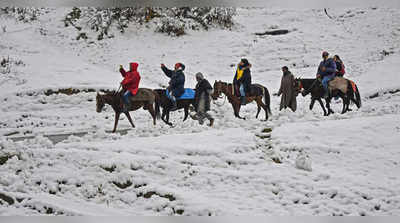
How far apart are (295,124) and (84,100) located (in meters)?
7.70

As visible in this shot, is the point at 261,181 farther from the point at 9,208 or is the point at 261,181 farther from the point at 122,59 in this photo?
the point at 122,59

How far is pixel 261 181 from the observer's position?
708 cm

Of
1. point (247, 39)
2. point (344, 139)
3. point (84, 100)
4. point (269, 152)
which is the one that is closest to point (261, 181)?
point (269, 152)

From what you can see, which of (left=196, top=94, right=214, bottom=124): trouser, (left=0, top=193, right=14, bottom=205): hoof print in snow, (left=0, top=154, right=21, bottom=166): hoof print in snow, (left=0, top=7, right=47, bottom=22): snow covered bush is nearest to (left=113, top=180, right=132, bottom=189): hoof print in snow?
(left=0, top=193, right=14, bottom=205): hoof print in snow

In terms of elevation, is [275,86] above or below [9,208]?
above

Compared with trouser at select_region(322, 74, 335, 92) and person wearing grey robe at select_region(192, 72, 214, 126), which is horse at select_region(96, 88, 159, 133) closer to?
person wearing grey robe at select_region(192, 72, 214, 126)

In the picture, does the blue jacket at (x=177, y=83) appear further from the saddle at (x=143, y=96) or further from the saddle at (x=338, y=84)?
the saddle at (x=338, y=84)

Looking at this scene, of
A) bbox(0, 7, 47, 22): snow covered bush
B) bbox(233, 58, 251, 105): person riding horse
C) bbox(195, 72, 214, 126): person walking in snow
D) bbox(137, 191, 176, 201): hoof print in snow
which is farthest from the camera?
bbox(0, 7, 47, 22): snow covered bush

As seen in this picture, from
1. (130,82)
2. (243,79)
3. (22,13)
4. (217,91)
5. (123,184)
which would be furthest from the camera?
(22,13)

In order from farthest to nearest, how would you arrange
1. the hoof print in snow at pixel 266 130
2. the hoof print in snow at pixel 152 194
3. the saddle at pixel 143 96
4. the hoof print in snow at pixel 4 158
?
the saddle at pixel 143 96, the hoof print in snow at pixel 266 130, the hoof print in snow at pixel 4 158, the hoof print in snow at pixel 152 194

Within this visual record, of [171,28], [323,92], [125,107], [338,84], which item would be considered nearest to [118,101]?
[125,107]

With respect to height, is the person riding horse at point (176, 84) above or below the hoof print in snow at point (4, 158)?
above

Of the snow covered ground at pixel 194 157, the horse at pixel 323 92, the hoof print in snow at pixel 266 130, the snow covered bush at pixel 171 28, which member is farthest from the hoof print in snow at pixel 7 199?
the snow covered bush at pixel 171 28

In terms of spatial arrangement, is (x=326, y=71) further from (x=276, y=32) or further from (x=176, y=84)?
(x=276, y=32)
